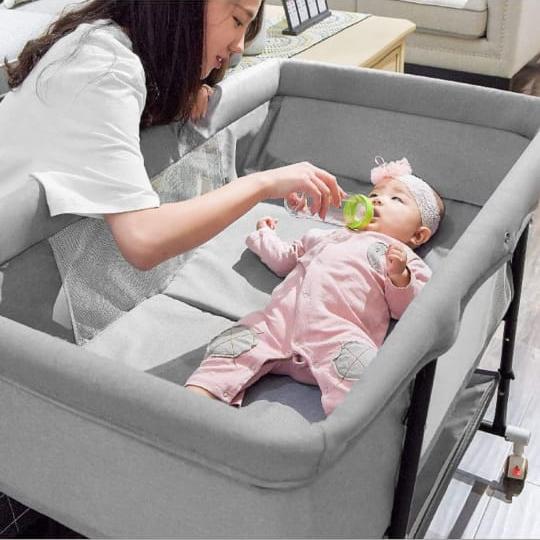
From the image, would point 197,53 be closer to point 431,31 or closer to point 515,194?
point 515,194

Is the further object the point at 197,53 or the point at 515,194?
the point at 197,53

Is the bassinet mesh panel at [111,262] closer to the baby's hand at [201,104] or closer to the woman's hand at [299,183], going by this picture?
the baby's hand at [201,104]

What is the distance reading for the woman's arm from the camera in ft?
3.54

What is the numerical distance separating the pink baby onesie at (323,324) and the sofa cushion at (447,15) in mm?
1783

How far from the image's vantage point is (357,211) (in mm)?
1423

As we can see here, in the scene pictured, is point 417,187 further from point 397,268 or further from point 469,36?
point 469,36

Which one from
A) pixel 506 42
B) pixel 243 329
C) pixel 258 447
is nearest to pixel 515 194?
pixel 243 329

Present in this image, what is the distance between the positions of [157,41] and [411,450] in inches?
26.4

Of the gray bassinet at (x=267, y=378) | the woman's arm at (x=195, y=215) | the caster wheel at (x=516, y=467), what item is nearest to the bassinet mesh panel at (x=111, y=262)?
the gray bassinet at (x=267, y=378)

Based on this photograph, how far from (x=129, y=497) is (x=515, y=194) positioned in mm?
599

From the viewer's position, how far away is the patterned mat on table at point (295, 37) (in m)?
2.13

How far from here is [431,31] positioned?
2.99 m

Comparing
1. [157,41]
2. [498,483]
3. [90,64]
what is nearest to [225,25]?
[157,41]

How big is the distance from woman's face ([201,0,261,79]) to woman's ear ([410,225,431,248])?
17.3 inches
